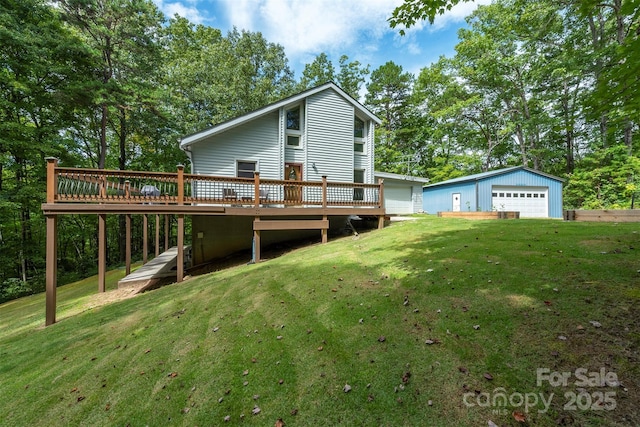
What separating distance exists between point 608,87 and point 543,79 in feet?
89.4

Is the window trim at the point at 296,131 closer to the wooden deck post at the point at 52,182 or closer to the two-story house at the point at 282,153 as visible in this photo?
the two-story house at the point at 282,153

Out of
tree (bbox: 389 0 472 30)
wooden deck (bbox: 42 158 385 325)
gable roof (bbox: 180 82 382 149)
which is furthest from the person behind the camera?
gable roof (bbox: 180 82 382 149)

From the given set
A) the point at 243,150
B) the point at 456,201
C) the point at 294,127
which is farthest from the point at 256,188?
the point at 456,201

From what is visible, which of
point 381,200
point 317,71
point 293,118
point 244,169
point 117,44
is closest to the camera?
point 381,200

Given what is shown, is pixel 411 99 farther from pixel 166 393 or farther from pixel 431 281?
pixel 166 393

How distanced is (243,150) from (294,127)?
296 cm

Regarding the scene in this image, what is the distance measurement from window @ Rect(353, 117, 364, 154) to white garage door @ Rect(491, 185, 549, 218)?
949 centimetres

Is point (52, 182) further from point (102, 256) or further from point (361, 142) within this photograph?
point (361, 142)

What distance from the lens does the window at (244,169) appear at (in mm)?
12656

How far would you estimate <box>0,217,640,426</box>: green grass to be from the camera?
2.32 meters

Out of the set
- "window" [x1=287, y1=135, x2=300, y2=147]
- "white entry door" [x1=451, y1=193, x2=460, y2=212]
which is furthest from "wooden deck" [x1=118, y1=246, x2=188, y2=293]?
"white entry door" [x1=451, y1=193, x2=460, y2=212]

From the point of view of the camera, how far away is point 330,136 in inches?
548

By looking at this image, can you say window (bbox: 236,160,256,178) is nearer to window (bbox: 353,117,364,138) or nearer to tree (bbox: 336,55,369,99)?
window (bbox: 353,117,364,138)

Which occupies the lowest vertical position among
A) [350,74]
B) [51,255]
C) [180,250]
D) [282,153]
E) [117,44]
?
[180,250]
